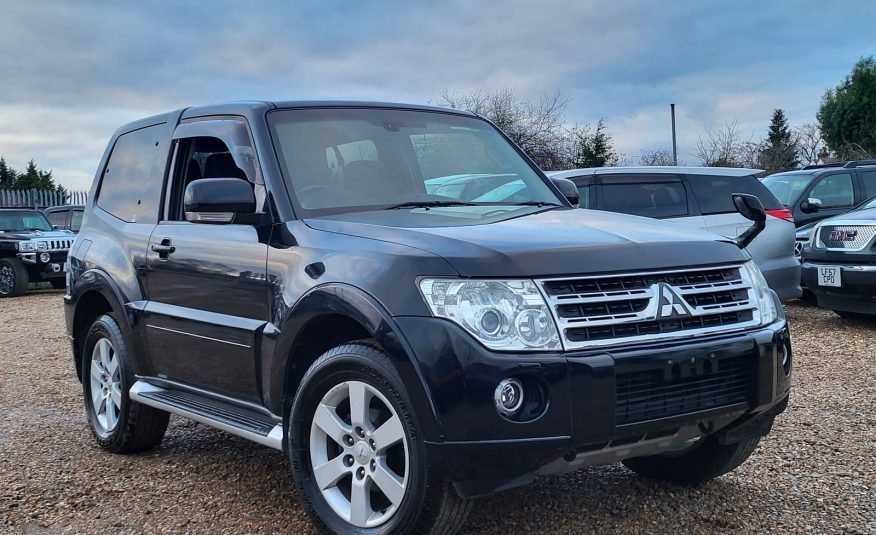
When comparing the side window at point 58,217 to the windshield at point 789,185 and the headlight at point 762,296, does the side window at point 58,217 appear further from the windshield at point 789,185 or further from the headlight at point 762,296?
the headlight at point 762,296

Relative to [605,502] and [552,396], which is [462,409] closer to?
[552,396]

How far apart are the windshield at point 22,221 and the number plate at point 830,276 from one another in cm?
1493

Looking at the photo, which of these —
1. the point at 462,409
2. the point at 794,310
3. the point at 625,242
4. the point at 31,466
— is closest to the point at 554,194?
the point at 625,242

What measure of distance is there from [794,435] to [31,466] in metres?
4.20

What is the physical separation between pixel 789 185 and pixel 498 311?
1080 cm

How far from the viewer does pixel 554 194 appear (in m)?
4.62

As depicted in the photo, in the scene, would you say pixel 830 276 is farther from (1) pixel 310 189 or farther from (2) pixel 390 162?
(1) pixel 310 189

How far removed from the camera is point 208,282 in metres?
4.04

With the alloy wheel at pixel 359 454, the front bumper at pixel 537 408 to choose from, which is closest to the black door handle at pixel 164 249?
the alloy wheel at pixel 359 454

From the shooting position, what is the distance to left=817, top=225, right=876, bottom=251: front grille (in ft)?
27.7

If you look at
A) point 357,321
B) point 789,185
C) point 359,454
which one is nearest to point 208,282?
point 357,321

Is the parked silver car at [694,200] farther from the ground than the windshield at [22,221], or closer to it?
closer to it

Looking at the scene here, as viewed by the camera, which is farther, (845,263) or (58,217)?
(58,217)

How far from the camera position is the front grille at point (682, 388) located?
295 centimetres
